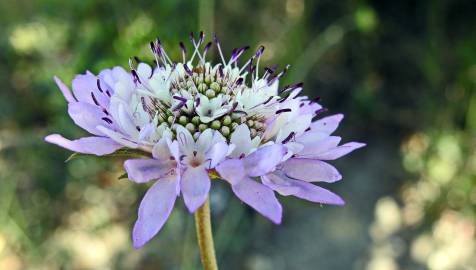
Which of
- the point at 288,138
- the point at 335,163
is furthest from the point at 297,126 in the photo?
the point at 335,163

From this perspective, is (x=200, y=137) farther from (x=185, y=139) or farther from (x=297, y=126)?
(x=297, y=126)

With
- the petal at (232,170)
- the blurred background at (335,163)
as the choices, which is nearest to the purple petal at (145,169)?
the petal at (232,170)

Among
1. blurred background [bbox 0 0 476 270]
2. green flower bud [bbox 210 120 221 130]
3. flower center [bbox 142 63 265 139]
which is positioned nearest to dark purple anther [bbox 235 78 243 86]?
flower center [bbox 142 63 265 139]

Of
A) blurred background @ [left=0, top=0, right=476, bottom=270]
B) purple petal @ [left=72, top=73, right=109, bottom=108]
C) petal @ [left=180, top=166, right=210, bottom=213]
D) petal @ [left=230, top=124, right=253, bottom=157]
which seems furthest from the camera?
blurred background @ [left=0, top=0, right=476, bottom=270]

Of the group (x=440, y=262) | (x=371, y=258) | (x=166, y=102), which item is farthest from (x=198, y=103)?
(x=440, y=262)

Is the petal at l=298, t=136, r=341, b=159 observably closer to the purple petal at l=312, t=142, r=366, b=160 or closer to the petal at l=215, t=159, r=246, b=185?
the purple petal at l=312, t=142, r=366, b=160

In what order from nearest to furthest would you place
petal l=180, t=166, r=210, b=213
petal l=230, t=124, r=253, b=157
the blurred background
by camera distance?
petal l=180, t=166, r=210, b=213, petal l=230, t=124, r=253, b=157, the blurred background
